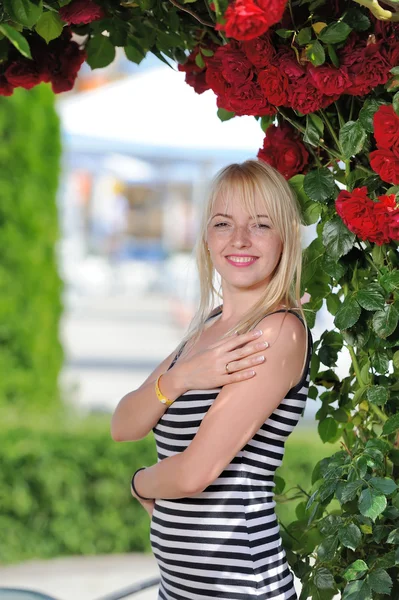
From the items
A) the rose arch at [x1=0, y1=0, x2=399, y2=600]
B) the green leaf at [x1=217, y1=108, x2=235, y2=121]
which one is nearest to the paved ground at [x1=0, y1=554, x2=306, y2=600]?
the rose arch at [x1=0, y1=0, x2=399, y2=600]

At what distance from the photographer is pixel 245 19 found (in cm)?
115

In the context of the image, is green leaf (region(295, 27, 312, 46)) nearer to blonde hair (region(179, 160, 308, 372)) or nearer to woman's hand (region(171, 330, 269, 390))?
blonde hair (region(179, 160, 308, 372))

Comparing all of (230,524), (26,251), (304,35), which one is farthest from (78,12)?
(26,251)

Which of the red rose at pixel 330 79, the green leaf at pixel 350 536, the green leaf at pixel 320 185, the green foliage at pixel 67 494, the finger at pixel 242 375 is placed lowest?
the green foliage at pixel 67 494

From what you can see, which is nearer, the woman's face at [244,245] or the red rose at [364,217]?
the red rose at [364,217]

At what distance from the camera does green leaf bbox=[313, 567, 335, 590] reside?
166cm

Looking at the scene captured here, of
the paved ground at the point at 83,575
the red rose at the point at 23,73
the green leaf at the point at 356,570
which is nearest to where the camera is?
the green leaf at the point at 356,570

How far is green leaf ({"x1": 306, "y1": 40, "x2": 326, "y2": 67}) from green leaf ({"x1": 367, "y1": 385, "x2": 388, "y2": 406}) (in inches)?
23.4

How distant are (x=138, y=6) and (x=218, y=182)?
1.25 feet

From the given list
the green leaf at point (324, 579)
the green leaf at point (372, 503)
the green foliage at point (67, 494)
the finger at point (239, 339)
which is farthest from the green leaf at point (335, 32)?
the green foliage at point (67, 494)

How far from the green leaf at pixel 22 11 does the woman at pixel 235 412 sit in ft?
1.63

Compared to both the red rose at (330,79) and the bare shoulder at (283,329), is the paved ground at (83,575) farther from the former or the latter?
the red rose at (330,79)

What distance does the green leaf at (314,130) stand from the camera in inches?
64.5

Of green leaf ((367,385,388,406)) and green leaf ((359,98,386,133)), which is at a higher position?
green leaf ((359,98,386,133))
